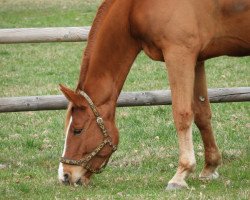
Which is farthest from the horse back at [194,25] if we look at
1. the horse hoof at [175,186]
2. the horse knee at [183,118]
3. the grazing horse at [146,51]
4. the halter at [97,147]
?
the horse hoof at [175,186]

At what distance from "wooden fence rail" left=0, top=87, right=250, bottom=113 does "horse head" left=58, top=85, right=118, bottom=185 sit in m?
1.29

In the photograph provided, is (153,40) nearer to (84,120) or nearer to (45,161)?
(84,120)

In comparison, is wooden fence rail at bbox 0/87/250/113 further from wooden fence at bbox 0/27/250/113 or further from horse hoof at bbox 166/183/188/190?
horse hoof at bbox 166/183/188/190

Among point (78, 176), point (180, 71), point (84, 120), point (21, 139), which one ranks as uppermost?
point (180, 71)

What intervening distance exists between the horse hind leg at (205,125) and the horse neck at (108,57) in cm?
76

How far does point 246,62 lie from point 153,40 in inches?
273

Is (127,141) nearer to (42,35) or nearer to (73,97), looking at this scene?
(42,35)

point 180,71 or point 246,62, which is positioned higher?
point 180,71

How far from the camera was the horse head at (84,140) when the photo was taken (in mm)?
6035

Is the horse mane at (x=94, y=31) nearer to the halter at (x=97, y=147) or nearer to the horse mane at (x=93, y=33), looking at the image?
the horse mane at (x=93, y=33)

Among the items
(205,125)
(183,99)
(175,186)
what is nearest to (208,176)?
(205,125)

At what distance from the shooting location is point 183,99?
5871mm

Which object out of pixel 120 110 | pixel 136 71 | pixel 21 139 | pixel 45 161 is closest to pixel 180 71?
pixel 45 161

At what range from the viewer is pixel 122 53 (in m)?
6.06
